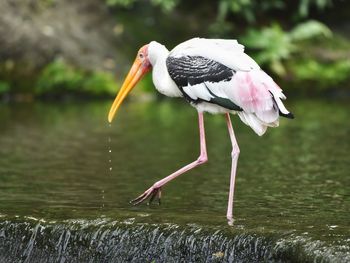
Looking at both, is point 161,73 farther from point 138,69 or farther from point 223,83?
point 223,83

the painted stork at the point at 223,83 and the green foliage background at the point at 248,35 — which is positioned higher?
the green foliage background at the point at 248,35

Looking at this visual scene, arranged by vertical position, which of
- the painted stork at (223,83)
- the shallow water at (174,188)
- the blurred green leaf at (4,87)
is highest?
the blurred green leaf at (4,87)

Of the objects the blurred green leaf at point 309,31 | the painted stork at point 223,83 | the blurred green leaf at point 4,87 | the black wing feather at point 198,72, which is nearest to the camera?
the painted stork at point 223,83

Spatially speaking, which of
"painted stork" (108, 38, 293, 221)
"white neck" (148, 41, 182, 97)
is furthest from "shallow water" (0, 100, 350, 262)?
"white neck" (148, 41, 182, 97)

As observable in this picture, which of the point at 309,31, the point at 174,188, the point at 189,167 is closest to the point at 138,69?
the point at 189,167

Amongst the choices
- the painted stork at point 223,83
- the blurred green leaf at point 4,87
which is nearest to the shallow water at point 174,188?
the painted stork at point 223,83

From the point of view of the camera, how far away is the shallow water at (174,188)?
24.2 feet

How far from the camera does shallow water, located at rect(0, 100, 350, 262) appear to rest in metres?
7.37

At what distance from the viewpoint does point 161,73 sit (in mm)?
8328

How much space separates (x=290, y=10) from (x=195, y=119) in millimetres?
11331

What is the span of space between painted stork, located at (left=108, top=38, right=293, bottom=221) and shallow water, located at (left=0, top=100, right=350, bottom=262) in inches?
26.4

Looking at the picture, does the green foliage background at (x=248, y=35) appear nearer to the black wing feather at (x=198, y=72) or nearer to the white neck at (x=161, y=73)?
the white neck at (x=161, y=73)

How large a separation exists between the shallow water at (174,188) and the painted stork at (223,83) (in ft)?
2.20

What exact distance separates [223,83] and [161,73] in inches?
30.8
